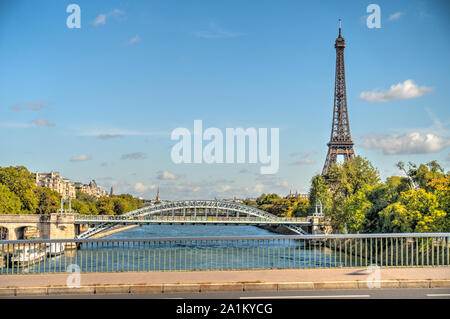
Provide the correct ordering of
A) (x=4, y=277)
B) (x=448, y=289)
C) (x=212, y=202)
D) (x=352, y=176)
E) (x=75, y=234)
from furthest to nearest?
(x=212, y=202), (x=75, y=234), (x=352, y=176), (x=4, y=277), (x=448, y=289)

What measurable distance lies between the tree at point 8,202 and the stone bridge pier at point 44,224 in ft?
7.29

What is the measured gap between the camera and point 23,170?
198ft

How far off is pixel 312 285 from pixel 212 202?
2695 inches

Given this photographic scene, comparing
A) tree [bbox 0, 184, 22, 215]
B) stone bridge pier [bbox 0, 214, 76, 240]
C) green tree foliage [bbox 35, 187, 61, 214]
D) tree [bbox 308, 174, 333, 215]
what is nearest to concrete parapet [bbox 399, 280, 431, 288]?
stone bridge pier [bbox 0, 214, 76, 240]

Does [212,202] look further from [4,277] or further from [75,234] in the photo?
[4,277]

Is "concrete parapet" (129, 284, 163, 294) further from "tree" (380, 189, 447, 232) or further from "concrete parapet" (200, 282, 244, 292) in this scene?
"tree" (380, 189, 447, 232)

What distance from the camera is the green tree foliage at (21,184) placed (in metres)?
56.9

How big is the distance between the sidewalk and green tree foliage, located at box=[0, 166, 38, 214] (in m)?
50.8

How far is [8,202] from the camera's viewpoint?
176 ft

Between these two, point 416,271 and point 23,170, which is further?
point 23,170

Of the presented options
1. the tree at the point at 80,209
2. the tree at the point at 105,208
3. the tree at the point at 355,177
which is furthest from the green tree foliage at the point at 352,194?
the tree at the point at 105,208

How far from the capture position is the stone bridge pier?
161 ft

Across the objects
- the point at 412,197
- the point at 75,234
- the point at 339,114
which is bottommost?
the point at 75,234
